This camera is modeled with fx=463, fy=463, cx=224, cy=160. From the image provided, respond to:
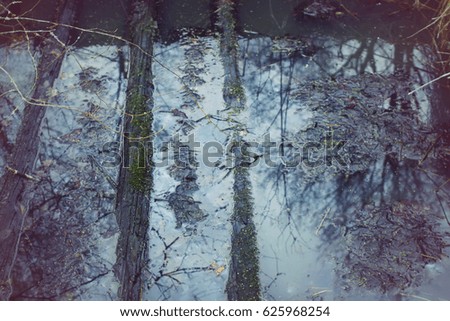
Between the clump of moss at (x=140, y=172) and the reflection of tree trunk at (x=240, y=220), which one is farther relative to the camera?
the clump of moss at (x=140, y=172)

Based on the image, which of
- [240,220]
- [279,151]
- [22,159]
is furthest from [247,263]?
[22,159]

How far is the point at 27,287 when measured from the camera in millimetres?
2320

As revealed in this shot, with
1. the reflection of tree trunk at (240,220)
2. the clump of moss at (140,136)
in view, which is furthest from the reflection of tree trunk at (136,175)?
the reflection of tree trunk at (240,220)

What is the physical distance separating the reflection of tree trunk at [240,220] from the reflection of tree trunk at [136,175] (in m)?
0.47

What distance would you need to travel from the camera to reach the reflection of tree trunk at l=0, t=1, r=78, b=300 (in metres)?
2.42

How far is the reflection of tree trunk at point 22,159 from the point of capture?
7.93ft

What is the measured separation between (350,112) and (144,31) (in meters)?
1.55

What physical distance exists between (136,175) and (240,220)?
647 millimetres

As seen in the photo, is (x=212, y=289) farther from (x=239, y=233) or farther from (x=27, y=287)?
(x=27, y=287)

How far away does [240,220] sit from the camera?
250cm

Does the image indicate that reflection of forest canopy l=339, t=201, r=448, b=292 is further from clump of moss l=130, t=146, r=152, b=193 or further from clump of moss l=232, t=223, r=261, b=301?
clump of moss l=130, t=146, r=152, b=193

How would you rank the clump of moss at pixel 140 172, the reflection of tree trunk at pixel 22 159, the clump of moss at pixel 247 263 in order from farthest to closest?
the clump of moss at pixel 140 172 < the reflection of tree trunk at pixel 22 159 < the clump of moss at pixel 247 263

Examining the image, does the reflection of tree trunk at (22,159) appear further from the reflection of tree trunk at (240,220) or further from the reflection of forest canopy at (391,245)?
the reflection of forest canopy at (391,245)

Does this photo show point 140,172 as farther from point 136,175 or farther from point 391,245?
point 391,245
